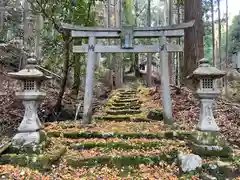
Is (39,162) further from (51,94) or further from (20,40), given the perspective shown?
(20,40)

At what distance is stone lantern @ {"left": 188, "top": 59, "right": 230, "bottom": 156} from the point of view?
5.15 m

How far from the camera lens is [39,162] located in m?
4.81

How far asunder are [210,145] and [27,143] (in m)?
3.46

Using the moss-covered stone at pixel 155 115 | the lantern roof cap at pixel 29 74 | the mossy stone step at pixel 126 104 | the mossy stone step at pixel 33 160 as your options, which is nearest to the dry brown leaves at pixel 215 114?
the moss-covered stone at pixel 155 115

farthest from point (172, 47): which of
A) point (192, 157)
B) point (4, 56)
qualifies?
point (4, 56)

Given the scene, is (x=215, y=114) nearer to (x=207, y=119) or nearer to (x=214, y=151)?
(x=207, y=119)

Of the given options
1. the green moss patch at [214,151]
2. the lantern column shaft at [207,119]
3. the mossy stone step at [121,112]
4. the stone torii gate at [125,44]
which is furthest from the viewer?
the mossy stone step at [121,112]

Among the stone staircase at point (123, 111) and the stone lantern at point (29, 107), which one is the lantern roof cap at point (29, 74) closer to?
the stone lantern at point (29, 107)

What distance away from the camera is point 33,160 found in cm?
486

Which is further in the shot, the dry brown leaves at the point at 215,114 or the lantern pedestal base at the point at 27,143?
the dry brown leaves at the point at 215,114

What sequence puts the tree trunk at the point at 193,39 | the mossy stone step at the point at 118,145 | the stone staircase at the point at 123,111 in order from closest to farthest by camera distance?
the mossy stone step at the point at 118,145 → the stone staircase at the point at 123,111 → the tree trunk at the point at 193,39

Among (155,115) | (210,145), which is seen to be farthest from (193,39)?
(210,145)

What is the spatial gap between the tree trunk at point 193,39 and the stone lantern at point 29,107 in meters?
5.73

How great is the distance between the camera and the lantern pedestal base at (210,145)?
511cm
